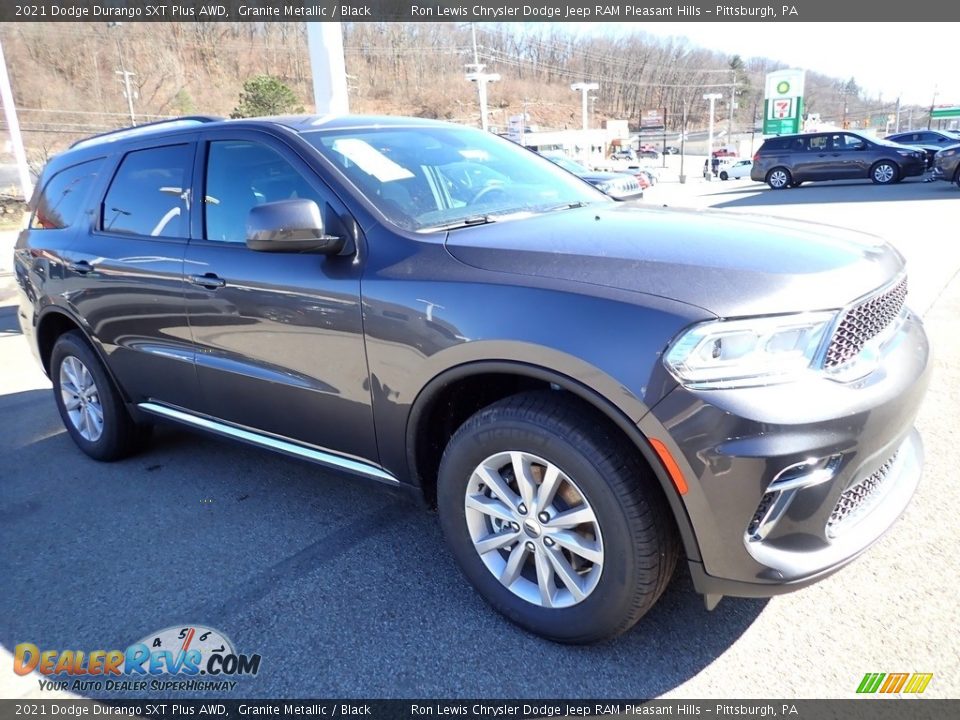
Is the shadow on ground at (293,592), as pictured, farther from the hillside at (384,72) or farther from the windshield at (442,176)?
the hillside at (384,72)

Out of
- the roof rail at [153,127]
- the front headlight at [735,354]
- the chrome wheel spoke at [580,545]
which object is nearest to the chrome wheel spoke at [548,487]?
the chrome wheel spoke at [580,545]

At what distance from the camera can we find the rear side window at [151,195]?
10.9 ft

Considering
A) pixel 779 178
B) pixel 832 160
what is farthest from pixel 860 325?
pixel 779 178

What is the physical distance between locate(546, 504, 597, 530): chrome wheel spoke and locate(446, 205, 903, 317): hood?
69 centimetres

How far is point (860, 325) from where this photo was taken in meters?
2.09

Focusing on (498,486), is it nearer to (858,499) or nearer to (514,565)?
(514,565)

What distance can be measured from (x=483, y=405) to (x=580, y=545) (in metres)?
0.68

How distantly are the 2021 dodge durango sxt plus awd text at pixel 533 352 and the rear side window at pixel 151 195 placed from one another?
18 mm

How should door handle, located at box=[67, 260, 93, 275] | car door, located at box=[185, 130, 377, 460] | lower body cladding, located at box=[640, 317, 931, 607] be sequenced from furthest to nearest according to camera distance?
door handle, located at box=[67, 260, 93, 275], car door, located at box=[185, 130, 377, 460], lower body cladding, located at box=[640, 317, 931, 607]

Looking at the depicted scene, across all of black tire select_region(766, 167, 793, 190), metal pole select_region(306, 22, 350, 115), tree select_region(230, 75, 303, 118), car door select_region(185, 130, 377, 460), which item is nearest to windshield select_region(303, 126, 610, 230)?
car door select_region(185, 130, 377, 460)

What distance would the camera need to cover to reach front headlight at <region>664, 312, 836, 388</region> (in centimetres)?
186

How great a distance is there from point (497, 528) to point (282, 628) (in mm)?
873

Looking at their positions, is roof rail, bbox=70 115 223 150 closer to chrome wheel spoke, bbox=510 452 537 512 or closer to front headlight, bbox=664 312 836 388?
chrome wheel spoke, bbox=510 452 537 512

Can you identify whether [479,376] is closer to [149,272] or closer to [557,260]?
[557,260]
